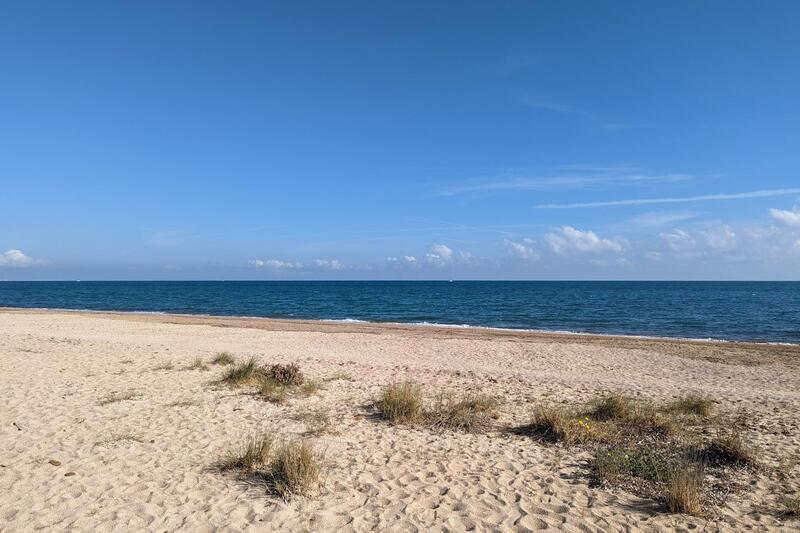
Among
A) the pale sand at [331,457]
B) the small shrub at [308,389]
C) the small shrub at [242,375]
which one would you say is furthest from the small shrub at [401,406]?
the small shrub at [242,375]

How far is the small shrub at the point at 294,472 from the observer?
5.82 meters

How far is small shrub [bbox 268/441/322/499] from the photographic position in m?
5.82

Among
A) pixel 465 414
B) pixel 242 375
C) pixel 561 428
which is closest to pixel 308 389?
pixel 242 375

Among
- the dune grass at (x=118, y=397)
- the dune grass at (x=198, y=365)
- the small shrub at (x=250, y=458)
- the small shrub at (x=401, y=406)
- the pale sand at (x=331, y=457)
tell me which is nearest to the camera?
the pale sand at (x=331, y=457)

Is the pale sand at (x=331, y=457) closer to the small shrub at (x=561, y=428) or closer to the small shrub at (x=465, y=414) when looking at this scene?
the small shrub at (x=465, y=414)

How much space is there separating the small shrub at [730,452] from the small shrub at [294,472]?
5.63m

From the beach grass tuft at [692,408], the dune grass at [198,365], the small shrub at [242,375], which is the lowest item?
the beach grass tuft at [692,408]

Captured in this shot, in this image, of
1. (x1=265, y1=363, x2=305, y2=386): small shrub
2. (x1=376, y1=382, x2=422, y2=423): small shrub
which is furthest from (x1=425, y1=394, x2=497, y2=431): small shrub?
(x1=265, y1=363, x2=305, y2=386): small shrub

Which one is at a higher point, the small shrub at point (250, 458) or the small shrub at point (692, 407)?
the small shrub at point (250, 458)

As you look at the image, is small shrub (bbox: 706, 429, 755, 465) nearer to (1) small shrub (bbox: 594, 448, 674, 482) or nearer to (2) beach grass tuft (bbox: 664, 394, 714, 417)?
(1) small shrub (bbox: 594, 448, 674, 482)

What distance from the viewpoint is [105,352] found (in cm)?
1650

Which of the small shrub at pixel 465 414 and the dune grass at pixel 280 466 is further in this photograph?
the small shrub at pixel 465 414

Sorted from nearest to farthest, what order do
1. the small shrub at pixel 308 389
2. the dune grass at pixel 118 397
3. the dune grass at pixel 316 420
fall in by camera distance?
the dune grass at pixel 316 420 → the dune grass at pixel 118 397 → the small shrub at pixel 308 389

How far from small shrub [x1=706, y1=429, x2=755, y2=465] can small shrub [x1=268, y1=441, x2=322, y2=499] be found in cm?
563
